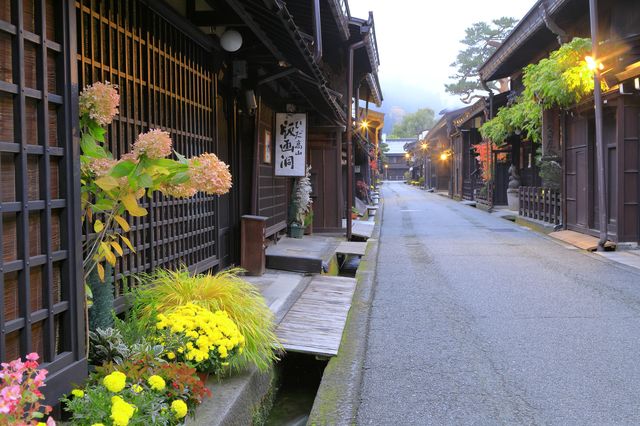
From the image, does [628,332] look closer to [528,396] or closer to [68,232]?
[528,396]

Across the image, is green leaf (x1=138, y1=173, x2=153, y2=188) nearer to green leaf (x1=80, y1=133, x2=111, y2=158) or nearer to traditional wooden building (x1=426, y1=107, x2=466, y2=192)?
green leaf (x1=80, y1=133, x2=111, y2=158)

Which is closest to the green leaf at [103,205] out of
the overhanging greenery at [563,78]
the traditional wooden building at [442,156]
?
the overhanging greenery at [563,78]

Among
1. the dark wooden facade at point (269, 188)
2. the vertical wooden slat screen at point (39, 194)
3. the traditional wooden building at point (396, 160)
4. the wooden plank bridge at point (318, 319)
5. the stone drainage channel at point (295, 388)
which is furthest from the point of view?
the traditional wooden building at point (396, 160)

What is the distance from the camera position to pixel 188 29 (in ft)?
23.6

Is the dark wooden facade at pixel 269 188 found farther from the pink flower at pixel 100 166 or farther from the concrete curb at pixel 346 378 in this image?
the pink flower at pixel 100 166

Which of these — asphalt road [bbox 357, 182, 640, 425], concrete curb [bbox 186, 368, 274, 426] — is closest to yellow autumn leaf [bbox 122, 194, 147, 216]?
concrete curb [bbox 186, 368, 274, 426]

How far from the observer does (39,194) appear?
317 cm

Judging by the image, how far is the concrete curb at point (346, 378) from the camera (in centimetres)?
473

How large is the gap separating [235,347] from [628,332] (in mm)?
4844

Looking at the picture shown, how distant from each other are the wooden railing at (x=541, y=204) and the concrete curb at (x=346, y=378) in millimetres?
12654

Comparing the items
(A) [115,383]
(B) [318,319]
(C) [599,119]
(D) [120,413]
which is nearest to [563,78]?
(C) [599,119]

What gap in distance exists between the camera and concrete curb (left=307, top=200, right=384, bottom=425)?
15.5 ft

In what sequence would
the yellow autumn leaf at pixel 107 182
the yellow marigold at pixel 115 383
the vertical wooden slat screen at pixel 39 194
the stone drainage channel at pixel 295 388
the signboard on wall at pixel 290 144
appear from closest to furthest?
the vertical wooden slat screen at pixel 39 194 → the yellow marigold at pixel 115 383 → the yellow autumn leaf at pixel 107 182 → the stone drainage channel at pixel 295 388 → the signboard on wall at pixel 290 144

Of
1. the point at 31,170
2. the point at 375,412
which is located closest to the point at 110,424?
the point at 31,170
